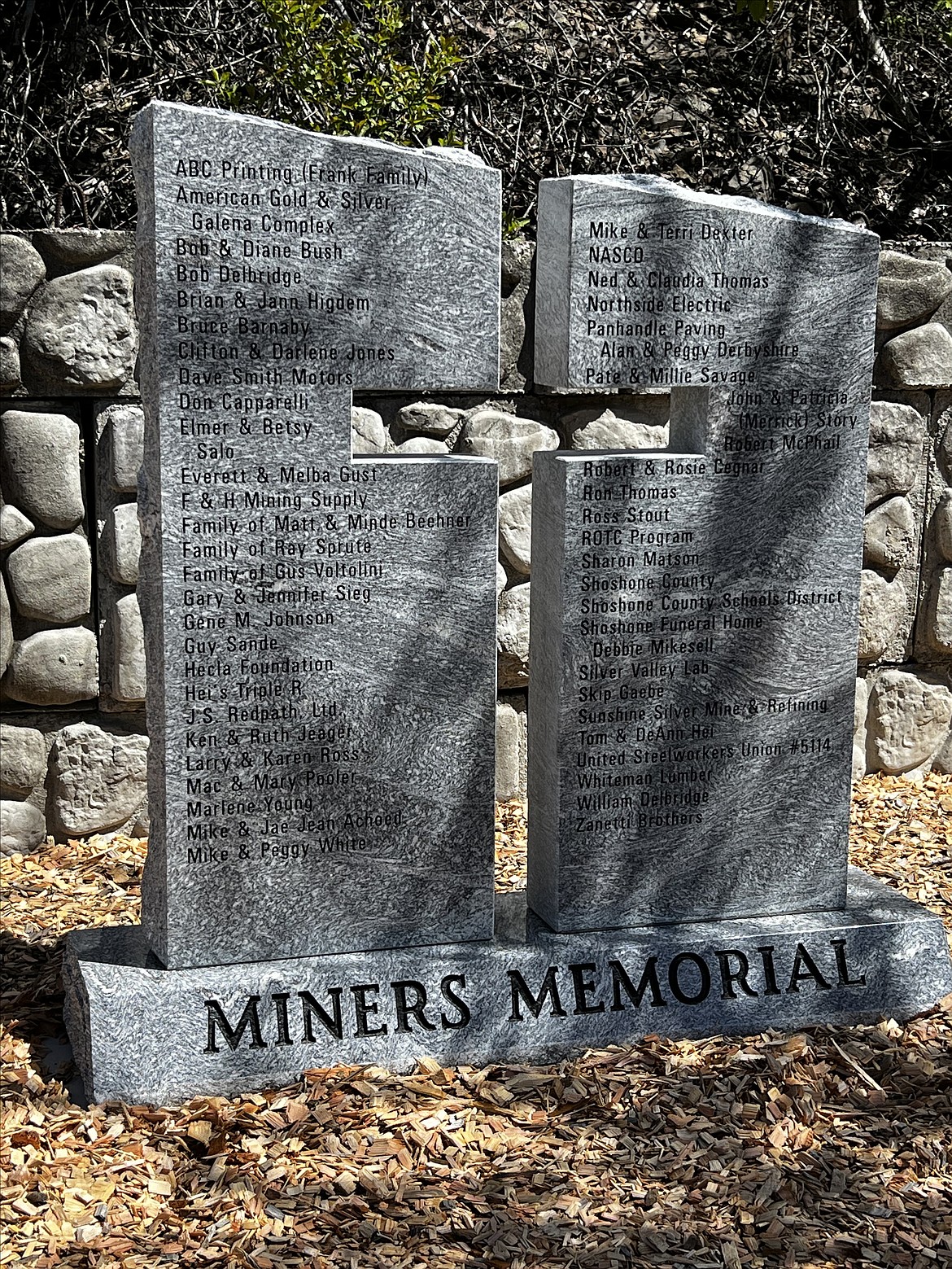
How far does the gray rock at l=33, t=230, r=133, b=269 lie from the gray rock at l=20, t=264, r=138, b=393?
0.04 m

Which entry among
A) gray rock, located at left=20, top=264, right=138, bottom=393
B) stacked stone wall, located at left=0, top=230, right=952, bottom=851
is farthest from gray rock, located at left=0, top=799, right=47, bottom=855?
gray rock, located at left=20, top=264, right=138, bottom=393

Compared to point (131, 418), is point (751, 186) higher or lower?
higher

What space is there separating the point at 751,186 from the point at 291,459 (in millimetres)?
4124

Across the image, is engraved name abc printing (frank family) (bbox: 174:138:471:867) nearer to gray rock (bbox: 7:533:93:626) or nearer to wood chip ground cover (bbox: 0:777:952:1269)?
wood chip ground cover (bbox: 0:777:952:1269)

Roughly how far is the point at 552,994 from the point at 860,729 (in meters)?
2.61

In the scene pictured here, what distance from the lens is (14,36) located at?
579 centimetres

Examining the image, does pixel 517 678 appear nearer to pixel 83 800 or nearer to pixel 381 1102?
pixel 83 800

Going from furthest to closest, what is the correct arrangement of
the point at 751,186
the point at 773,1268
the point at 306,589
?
the point at 751,186
the point at 306,589
the point at 773,1268

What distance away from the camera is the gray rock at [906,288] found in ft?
17.8

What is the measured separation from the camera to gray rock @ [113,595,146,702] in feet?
15.8

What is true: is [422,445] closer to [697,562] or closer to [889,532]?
[697,562]

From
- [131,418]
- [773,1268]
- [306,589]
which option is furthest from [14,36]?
[773,1268]

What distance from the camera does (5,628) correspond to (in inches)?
187

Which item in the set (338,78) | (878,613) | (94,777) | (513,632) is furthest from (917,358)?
(94,777)
